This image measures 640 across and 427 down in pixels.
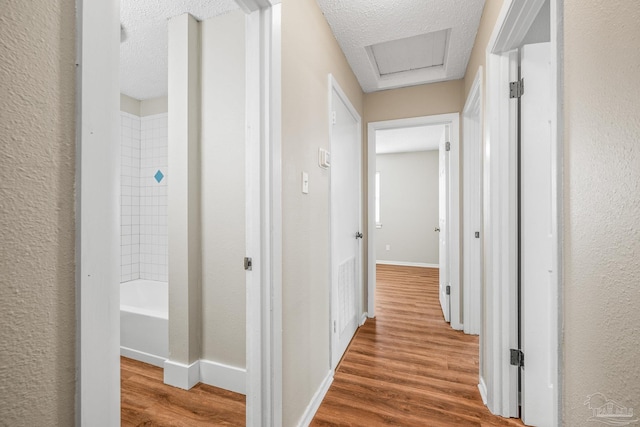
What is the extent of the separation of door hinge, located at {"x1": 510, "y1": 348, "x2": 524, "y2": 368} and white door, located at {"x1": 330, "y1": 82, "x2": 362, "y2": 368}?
40.7 inches


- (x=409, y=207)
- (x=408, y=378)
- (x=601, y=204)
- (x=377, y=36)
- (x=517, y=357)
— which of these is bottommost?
(x=408, y=378)

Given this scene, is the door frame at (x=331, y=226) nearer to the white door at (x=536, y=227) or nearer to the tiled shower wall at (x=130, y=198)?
the white door at (x=536, y=227)

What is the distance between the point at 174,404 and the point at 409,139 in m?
4.80

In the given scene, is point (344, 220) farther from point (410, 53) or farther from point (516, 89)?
point (410, 53)

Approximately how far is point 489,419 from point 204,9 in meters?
2.91

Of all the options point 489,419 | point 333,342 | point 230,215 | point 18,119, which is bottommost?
point 489,419

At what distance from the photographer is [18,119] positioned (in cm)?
41

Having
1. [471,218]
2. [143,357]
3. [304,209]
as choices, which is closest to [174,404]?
[143,357]

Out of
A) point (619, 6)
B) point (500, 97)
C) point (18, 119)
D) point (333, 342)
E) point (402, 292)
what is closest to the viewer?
point (18, 119)

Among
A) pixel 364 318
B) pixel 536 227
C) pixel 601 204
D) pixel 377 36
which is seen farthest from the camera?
pixel 364 318

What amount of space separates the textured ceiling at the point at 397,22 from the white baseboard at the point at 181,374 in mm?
2408

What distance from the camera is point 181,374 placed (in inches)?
72.6

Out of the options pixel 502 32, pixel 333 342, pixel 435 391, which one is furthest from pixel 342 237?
pixel 502 32

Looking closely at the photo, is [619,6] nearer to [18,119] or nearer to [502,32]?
[502,32]
